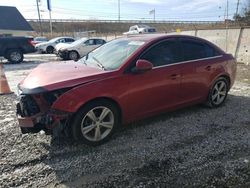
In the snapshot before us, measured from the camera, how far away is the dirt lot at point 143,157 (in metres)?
3.12

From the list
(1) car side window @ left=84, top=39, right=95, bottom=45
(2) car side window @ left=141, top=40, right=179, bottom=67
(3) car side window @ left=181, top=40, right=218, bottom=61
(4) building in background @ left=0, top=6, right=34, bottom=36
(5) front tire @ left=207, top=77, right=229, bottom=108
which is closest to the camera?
(2) car side window @ left=141, top=40, right=179, bottom=67

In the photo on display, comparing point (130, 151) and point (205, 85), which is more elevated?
point (205, 85)

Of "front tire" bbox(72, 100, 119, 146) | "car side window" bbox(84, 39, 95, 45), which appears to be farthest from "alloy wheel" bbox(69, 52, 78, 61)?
"front tire" bbox(72, 100, 119, 146)

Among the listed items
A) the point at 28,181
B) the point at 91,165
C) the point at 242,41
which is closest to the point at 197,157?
the point at 91,165

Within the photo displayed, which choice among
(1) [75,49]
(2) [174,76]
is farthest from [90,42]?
(2) [174,76]

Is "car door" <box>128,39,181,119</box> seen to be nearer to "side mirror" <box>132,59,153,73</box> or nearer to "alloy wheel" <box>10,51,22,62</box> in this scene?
"side mirror" <box>132,59,153,73</box>

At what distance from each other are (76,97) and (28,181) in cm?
123

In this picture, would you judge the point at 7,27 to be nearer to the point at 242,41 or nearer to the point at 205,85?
the point at 242,41

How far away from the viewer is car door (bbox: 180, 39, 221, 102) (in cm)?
490

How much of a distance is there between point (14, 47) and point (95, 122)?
12942 mm

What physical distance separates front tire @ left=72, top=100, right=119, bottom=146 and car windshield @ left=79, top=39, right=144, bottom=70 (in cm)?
70

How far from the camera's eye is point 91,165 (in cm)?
344

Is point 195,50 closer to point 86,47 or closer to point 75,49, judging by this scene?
point 75,49

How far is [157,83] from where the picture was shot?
443cm
